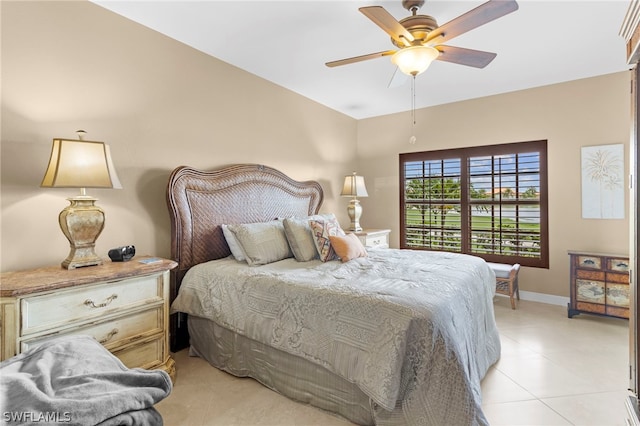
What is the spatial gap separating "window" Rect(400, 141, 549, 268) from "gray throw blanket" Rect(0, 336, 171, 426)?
427 centimetres

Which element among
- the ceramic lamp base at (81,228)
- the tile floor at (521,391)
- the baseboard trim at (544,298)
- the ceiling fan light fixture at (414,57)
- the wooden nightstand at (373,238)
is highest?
the ceiling fan light fixture at (414,57)

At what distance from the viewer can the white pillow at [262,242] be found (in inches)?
103

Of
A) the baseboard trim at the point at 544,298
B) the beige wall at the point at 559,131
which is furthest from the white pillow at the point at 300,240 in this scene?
Answer: the baseboard trim at the point at 544,298

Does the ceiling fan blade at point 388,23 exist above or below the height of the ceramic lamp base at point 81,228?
above

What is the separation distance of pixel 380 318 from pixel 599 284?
3.08 m

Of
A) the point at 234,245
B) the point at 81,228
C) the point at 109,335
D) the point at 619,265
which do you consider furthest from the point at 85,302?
the point at 619,265

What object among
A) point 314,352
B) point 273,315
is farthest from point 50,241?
point 314,352

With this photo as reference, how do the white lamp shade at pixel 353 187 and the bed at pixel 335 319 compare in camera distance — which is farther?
the white lamp shade at pixel 353 187

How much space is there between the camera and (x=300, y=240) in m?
2.83

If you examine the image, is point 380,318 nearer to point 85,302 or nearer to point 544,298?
point 85,302

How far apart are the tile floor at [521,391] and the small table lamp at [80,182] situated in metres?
1.08

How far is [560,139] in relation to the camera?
12.5 feet

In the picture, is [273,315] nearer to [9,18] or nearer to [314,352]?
[314,352]

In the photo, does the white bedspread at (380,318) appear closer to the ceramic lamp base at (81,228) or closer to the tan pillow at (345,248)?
the tan pillow at (345,248)
